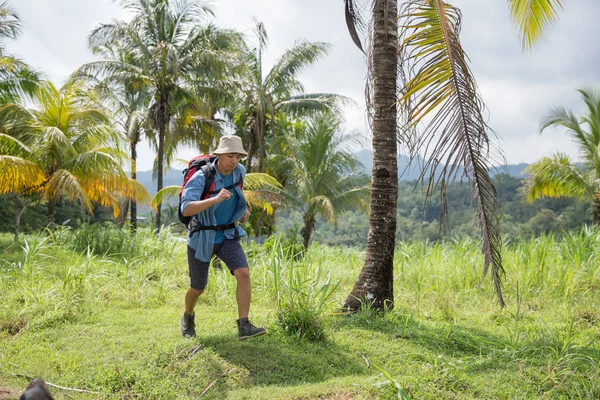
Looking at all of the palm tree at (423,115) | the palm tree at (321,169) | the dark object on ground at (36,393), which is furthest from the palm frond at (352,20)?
the palm tree at (321,169)

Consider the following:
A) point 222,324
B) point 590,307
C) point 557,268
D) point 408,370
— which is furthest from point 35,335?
point 557,268

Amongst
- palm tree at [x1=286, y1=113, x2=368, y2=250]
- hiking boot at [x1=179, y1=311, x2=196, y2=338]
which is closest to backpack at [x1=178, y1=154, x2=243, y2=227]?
hiking boot at [x1=179, y1=311, x2=196, y2=338]

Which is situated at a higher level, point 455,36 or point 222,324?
point 455,36

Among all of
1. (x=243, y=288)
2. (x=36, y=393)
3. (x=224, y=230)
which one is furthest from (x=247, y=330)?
(x=36, y=393)

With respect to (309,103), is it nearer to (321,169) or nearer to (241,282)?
(321,169)

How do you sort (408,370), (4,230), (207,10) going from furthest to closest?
(4,230), (207,10), (408,370)

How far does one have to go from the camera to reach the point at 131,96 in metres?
24.9

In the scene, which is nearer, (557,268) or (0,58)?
(557,268)

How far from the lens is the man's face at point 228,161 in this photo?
4.58m

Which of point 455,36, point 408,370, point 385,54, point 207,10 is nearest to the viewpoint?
point 408,370

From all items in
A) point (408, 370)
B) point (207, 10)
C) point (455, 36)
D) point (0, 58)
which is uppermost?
point (207, 10)

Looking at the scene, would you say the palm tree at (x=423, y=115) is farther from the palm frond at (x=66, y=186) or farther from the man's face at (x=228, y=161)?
the palm frond at (x=66, y=186)

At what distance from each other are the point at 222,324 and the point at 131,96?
70.3ft

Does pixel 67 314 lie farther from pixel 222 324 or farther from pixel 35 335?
pixel 222 324
